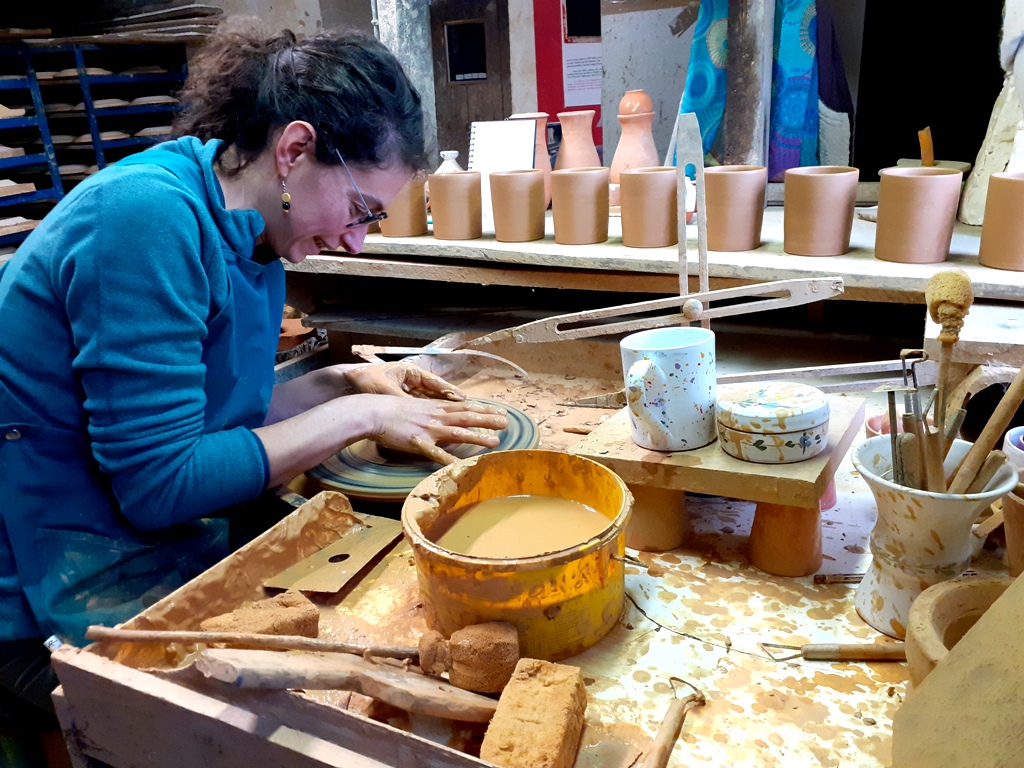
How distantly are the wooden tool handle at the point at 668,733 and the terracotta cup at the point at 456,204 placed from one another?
1572 millimetres

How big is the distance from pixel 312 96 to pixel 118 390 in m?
0.57

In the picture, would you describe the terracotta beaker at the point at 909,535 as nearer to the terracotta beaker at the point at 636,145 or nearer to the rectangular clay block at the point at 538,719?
the rectangular clay block at the point at 538,719

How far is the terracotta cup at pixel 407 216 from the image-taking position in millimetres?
2252

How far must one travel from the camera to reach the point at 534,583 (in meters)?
0.92

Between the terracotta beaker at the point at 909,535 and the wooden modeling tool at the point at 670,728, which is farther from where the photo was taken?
the terracotta beaker at the point at 909,535

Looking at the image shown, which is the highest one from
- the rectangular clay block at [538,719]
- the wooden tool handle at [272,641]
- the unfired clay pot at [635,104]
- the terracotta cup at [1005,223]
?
the unfired clay pot at [635,104]

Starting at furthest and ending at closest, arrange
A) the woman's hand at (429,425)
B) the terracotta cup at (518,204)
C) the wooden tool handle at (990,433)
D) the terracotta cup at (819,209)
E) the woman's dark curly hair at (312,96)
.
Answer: the terracotta cup at (518,204), the terracotta cup at (819,209), the woman's hand at (429,425), the woman's dark curly hair at (312,96), the wooden tool handle at (990,433)

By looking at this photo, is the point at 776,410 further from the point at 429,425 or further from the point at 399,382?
the point at 399,382

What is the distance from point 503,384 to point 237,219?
3.27ft

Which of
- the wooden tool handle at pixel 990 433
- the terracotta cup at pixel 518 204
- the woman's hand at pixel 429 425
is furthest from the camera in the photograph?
the terracotta cup at pixel 518 204

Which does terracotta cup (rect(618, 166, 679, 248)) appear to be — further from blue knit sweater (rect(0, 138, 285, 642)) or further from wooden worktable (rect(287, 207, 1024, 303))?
blue knit sweater (rect(0, 138, 285, 642))

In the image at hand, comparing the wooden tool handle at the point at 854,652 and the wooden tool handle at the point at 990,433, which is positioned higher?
the wooden tool handle at the point at 990,433

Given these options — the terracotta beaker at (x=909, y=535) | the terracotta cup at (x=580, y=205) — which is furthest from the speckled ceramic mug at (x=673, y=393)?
the terracotta cup at (x=580, y=205)

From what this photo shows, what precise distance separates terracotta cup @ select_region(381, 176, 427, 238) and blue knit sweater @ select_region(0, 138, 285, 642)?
0.95 m
